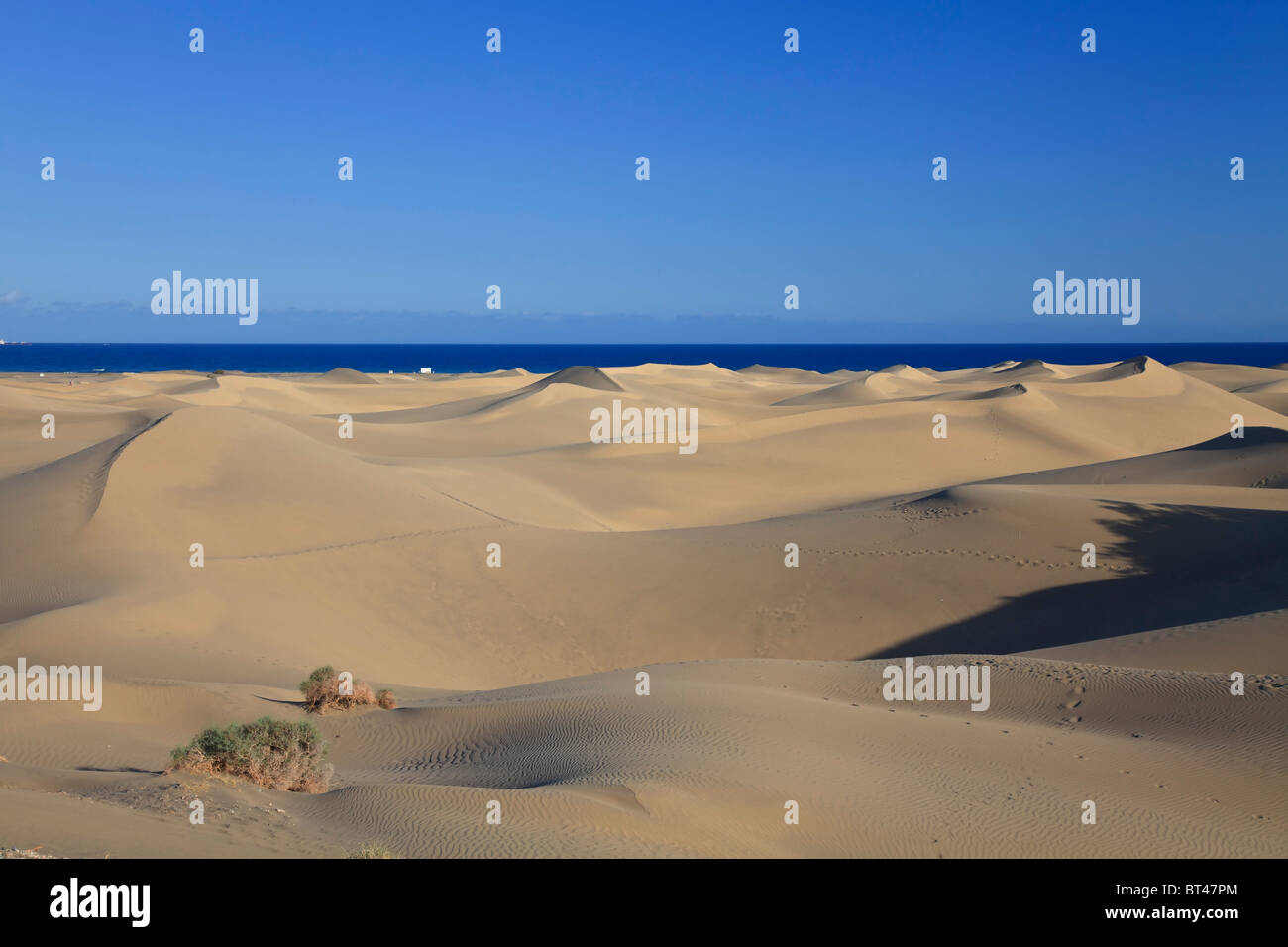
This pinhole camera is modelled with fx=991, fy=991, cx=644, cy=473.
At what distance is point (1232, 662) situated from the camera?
35.9ft

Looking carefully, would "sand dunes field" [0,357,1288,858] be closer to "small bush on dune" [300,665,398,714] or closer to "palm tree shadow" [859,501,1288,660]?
"palm tree shadow" [859,501,1288,660]

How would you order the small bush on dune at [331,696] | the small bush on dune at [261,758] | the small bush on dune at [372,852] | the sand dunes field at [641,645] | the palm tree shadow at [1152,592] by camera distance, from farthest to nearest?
the palm tree shadow at [1152,592]
the small bush on dune at [331,696]
the small bush on dune at [261,758]
the sand dunes field at [641,645]
the small bush on dune at [372,852]

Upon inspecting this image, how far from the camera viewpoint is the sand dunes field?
6.64 metres

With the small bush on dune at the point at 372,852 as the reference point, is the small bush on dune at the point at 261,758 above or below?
above

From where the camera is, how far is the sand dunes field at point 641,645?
6.64 m

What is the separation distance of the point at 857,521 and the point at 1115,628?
19.3 ft

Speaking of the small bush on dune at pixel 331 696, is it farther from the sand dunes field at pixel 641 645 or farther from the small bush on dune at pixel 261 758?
the small bush on dune at pixel 261 758

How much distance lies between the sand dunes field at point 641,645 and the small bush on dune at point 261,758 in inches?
10.1

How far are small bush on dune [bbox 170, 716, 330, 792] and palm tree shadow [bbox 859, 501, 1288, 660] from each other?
955 centimetres

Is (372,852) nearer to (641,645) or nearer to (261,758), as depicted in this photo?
(261,758)

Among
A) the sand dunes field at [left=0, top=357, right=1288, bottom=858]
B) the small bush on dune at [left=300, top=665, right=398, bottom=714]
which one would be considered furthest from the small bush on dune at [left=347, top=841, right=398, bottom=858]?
the small bush on dune at [left=300, top=665, right=398, bottom=714]

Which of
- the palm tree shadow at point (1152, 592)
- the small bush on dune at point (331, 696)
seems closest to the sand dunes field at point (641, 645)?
the palm tree shadow at point (1152, 592)

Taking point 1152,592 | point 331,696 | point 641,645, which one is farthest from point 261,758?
point 1152,592

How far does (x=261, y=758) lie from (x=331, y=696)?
2981 mm
